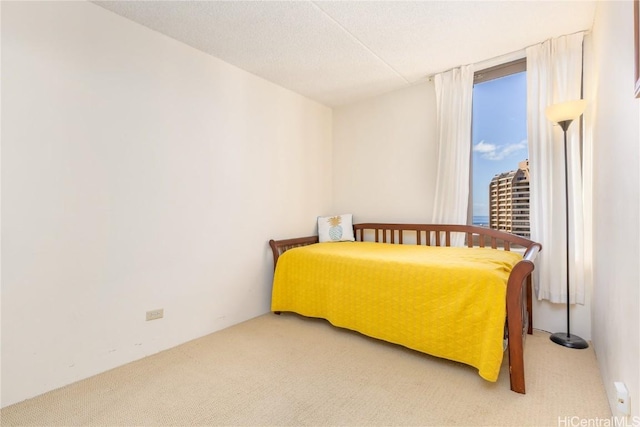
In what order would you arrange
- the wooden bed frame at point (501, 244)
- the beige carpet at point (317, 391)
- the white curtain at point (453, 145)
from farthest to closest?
the white curtain at point (453, 145)
the wooden bed frame at point (501, 244)
the beige carpet at point (317, 391)

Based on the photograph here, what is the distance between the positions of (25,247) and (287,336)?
5.53 ft

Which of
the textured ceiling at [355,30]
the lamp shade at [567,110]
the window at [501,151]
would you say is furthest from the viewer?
the window at [501,151]

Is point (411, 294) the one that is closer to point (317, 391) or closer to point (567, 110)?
point (317, 391)

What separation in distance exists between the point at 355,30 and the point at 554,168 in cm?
179

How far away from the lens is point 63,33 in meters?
1.73

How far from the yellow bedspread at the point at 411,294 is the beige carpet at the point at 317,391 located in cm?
16

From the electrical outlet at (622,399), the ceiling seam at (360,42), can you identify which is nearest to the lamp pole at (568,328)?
the electrical outlet at (622,399)

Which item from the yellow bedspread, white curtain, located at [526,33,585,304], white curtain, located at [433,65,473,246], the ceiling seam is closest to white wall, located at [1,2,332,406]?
the yellow bedspread

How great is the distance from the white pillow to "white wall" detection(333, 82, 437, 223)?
0.20m

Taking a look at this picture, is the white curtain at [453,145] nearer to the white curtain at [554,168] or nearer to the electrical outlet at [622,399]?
the white curtain at [554,168]

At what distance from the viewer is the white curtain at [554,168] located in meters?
2.21

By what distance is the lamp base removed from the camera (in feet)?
6.84

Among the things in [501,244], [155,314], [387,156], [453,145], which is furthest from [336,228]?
[155,314]

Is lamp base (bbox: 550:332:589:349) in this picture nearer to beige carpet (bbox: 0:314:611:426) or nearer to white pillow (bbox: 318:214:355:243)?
beige carpet (bbox: 0:314:611:426)
